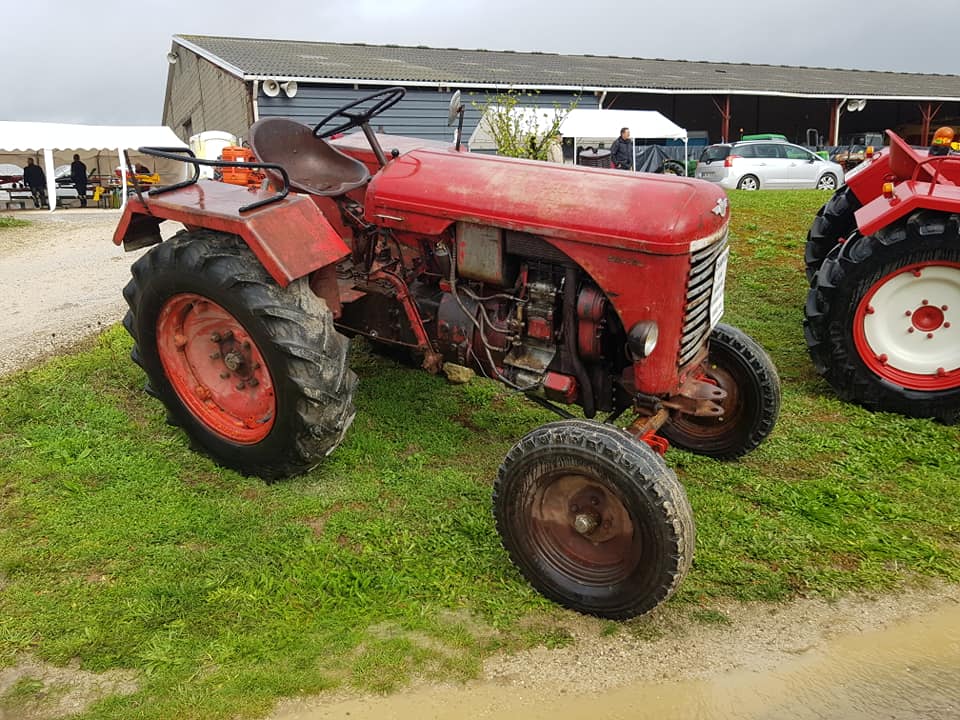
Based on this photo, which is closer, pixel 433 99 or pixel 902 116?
pixel 433 99

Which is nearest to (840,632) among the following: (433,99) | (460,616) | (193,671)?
(460,616)

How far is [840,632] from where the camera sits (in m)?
2.57

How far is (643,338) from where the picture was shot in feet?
8.90

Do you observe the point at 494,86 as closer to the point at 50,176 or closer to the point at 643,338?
the point at 50,176

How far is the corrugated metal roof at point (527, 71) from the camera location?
16766 mm

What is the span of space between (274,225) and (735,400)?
2258mm

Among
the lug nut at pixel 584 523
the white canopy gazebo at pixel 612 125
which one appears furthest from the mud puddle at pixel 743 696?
the white canopy gazebo at pixel 612 125

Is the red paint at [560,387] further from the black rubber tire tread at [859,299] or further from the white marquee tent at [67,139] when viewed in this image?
the white marquee tent at [67,139]

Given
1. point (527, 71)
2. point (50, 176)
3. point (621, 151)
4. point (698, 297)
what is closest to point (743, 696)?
point (698, 297)

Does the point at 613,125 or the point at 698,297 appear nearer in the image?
the point at 698,297

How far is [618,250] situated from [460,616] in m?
1.42

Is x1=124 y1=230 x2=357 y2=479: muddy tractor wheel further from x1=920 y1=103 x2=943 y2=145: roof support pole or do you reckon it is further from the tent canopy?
x1=920 y1=103 x2=943 y2=145: roof support pole

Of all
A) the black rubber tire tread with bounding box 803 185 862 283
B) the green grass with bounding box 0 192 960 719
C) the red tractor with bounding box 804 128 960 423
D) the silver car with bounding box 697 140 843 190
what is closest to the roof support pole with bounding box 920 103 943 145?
the silver car with bounding box 697 140 843 190

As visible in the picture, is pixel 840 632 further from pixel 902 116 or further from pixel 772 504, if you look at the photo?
pixel 902 116
